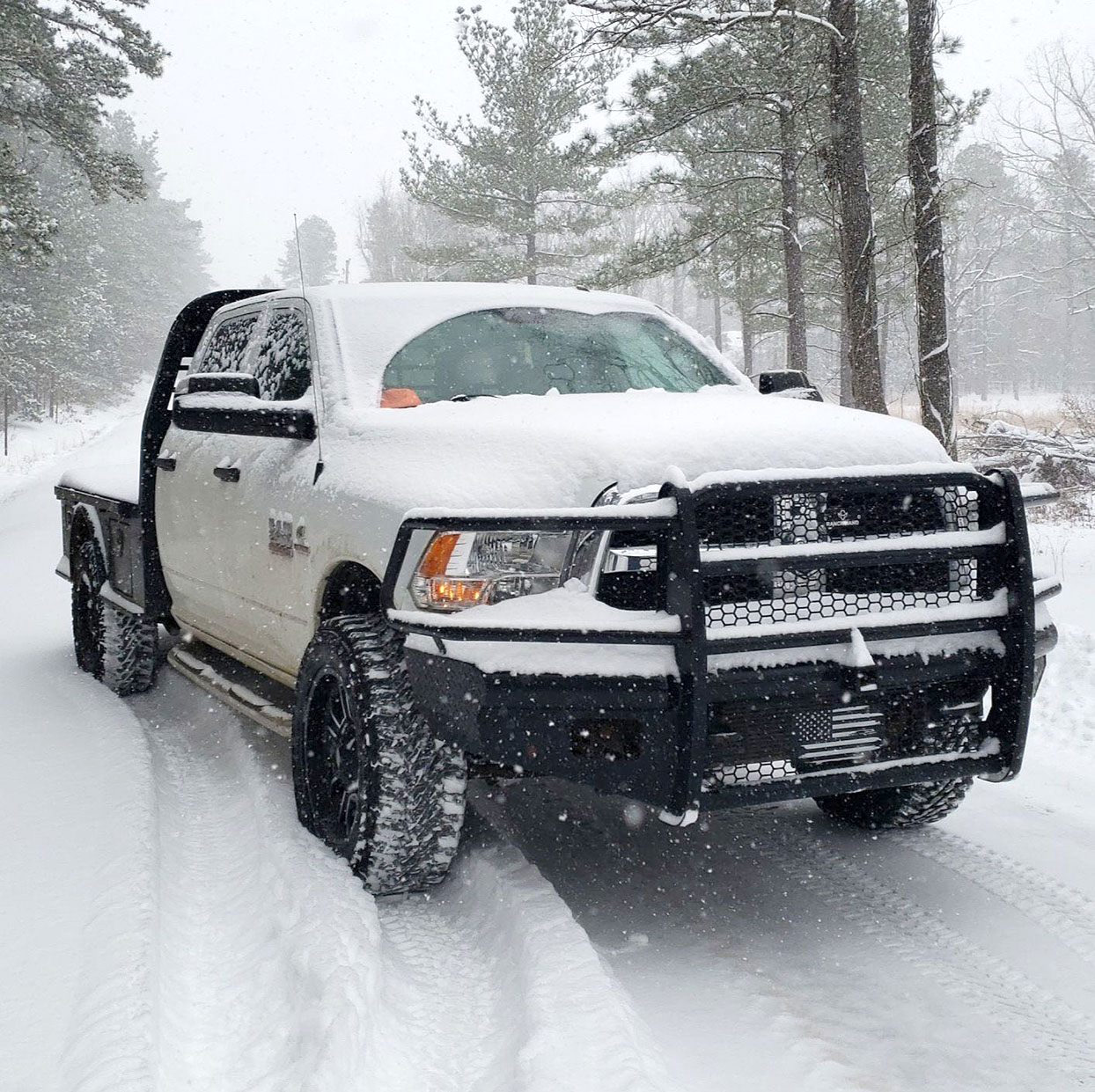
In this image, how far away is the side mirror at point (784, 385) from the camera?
4590 millimetres

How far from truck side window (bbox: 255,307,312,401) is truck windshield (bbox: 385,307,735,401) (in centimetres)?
44

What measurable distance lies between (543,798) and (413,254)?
89.7ft

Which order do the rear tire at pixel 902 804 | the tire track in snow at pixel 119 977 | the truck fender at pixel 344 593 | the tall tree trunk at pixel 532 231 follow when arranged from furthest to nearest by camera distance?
the tall tree trunk at pixel 532 231 → the rear tire at pixel 902 804 → the truck fender at pixel 344 593 → the tire track in snow at pixel 119 977

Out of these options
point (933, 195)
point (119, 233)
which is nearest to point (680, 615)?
point (933, 195)

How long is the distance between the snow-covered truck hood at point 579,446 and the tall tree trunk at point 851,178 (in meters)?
7.31

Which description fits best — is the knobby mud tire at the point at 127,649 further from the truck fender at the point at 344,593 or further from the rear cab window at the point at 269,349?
the truck fender at the point at 344,593

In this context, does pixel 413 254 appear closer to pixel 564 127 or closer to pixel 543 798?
pixel 564 127

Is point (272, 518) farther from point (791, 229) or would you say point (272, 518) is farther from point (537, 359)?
point (791, 229)

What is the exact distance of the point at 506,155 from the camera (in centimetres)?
2880

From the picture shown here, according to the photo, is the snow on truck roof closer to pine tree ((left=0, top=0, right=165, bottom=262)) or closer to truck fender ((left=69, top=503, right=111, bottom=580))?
truck fender ((left=69, top=503, right=111, bottom=580))

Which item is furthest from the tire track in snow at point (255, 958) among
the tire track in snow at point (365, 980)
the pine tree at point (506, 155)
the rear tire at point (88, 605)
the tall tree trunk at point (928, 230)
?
the pine tree at point (506, 155)

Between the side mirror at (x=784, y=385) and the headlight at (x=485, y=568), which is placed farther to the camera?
the side mirror at (x=784, y=385)

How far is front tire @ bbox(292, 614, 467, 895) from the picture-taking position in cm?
309

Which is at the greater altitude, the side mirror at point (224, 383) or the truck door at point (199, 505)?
the side mirror at point (224, 383)
